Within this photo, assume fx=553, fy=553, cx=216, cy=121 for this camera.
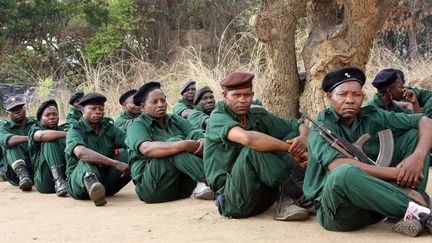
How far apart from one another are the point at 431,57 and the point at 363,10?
543cm

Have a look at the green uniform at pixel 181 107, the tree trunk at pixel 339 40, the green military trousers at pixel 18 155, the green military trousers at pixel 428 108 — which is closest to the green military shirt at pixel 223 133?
the tree trunk at pixel 339 40

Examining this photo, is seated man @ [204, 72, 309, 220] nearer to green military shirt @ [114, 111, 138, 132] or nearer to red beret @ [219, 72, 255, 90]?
red beret @ [219, 72, 255, 90]

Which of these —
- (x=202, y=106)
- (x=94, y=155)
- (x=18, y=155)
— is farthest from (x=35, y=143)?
(x=202, y=106)

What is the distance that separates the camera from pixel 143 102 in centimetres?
Result: 585

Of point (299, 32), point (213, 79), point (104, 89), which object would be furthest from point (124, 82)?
point (299, 32)

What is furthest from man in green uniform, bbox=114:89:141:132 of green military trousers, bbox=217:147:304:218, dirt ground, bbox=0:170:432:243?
green military trousers, bbox=217:147:304:218

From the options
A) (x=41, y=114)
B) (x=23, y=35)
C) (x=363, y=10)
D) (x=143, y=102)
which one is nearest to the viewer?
(x=143, y=102)

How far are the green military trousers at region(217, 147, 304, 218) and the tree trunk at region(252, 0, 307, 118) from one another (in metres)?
2.59

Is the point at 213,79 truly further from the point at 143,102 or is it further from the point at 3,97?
the point at 3,97

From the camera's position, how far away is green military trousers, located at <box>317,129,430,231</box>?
3.54 meters

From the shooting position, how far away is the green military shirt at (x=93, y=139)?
613 centimetres

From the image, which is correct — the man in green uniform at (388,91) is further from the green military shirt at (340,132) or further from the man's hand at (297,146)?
the man's hand at (297,146)

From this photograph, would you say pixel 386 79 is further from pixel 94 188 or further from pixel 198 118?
pixel 94 188

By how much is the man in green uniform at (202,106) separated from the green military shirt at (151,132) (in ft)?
3.29
